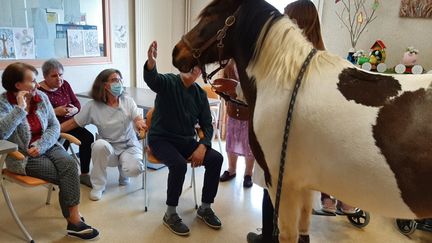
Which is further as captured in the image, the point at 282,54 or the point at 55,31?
the point at 55,31

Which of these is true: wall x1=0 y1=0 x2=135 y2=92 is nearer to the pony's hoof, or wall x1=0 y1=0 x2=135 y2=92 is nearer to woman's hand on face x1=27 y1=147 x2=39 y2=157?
woman's hand on face x1=27 y1=147 x2=39 y2=157

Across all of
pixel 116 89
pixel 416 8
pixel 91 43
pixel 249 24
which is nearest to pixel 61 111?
pixel 116 89

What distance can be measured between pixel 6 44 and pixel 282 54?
8.90 ft

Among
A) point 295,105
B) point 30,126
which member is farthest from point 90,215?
point 295,105

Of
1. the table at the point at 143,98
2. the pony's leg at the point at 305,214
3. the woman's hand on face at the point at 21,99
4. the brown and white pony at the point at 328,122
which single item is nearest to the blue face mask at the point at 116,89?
the table at the point at 143,98

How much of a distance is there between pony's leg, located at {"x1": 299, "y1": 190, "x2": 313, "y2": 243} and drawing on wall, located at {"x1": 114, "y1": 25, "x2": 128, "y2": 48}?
3.15 meters

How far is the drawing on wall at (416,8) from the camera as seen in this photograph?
3.10m

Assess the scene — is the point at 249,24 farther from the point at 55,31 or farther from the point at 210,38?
the point at 55,31

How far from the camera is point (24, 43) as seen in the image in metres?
3.04

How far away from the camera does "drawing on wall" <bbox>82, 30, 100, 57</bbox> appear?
11.7 feet

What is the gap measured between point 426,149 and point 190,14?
4.17 metres

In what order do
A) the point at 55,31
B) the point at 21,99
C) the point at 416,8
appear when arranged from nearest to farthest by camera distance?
the point at 21,99 → the point at 416,8 → the point at 55,31

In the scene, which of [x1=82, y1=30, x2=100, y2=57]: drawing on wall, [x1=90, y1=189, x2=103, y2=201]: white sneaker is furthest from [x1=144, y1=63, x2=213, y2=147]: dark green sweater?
[x1=82, y1=30, x2=100, y2=57]: drawing on wall

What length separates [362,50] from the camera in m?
3.48
